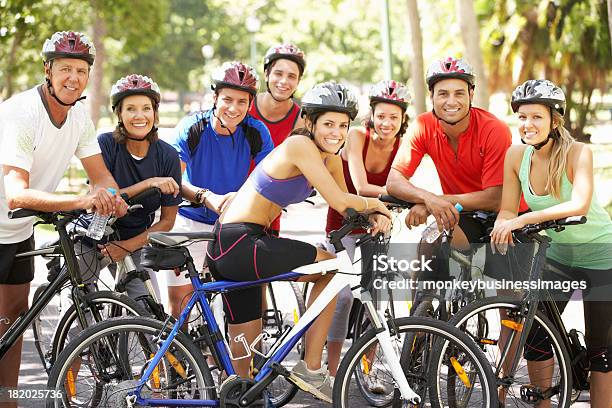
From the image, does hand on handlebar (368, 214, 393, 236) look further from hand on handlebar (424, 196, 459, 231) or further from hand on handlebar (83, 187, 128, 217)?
hand on handlebar (83, 187, 128, 217)

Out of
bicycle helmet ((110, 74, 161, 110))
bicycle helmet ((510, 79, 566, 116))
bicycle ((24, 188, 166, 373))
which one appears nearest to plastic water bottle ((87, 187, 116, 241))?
bicycle ((24, 188, 166, 373))

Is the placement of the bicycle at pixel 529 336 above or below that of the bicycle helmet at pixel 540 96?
below

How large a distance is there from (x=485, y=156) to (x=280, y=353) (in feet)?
5.77

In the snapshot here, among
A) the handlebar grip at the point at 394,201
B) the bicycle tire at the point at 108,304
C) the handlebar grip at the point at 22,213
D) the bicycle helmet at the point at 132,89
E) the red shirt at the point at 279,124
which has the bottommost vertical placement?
the bicycle tire at the point at 108,304

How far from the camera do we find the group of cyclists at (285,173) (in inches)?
201

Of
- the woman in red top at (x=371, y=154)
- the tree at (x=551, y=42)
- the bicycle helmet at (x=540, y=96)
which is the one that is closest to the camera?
the bicycle helmet at (x=540, y=96)

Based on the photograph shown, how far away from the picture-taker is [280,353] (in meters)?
5.07

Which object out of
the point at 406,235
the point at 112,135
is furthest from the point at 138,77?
the point at 406,235

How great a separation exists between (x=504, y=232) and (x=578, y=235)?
1.40ft

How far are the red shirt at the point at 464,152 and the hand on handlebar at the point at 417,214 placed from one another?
311 mm

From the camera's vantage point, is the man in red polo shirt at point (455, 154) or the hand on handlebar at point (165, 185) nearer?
the hand on handlebar at point (165, 185)

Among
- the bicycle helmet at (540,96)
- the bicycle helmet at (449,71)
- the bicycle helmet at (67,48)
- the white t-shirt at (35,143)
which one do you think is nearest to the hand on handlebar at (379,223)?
the bicycle helmet at (540,96)

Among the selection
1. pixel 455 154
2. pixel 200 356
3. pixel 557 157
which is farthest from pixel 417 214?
pixel 200 356

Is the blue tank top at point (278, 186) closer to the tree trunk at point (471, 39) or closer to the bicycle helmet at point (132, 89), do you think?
the bicycle helmet at point (132, 89)
